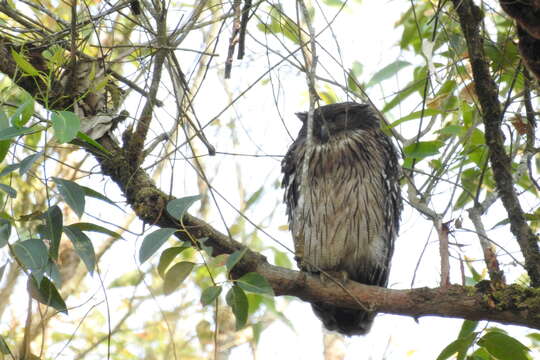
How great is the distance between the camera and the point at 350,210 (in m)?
3.68

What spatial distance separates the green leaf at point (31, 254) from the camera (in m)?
2.00

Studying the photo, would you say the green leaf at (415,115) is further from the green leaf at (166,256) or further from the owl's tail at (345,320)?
the owl's tail at (345,320)

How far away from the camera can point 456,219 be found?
2467mm

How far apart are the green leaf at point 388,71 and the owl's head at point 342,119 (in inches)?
19.0

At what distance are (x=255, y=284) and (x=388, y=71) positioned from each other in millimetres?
1685

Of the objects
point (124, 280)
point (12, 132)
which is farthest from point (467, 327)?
point (124, 280)

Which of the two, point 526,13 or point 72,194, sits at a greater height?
point 526,13

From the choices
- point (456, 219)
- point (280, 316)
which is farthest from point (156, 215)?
point (280, 316)

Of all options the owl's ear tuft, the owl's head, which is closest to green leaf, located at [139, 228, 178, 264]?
the owl's head

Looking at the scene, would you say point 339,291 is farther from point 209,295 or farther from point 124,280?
point 124,280

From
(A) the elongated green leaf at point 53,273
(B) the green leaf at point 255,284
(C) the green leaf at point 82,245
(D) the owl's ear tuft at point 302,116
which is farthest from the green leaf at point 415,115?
(D) the owl's ear tuft at point 302,116

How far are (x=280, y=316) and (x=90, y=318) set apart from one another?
1.89 meters

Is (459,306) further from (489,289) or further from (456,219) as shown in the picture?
(456,219)

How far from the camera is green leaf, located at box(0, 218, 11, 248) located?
202cm
